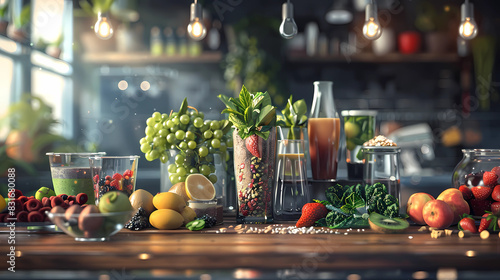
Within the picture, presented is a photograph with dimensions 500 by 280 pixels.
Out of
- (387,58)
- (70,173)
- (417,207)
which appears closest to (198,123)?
(70,173)

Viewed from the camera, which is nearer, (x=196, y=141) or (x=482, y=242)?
(x=482, y=242)

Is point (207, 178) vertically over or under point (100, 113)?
under

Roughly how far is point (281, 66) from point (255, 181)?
2711 mm

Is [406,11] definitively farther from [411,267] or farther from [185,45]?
[411,267]

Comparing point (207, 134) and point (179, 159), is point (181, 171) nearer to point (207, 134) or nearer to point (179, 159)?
point (179, 159)

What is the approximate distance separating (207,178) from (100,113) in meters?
2.86

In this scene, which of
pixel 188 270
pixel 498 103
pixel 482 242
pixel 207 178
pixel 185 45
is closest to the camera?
pixel 188 270

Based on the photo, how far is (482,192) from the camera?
131 cm

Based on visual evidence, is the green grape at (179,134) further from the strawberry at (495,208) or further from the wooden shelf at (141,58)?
the wooden shelf at (141,58)

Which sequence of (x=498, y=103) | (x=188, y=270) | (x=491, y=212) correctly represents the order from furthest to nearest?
1. (x=498, y=103)
2. (x=491, y=212)
3. (x=188, y=270)

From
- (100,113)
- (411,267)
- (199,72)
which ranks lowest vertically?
(411,267)

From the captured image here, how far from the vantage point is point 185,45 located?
12.5ft

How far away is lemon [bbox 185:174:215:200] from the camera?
1.35 metres

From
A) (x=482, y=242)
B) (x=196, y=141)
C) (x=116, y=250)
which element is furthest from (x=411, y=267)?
(x=196, y=141)
